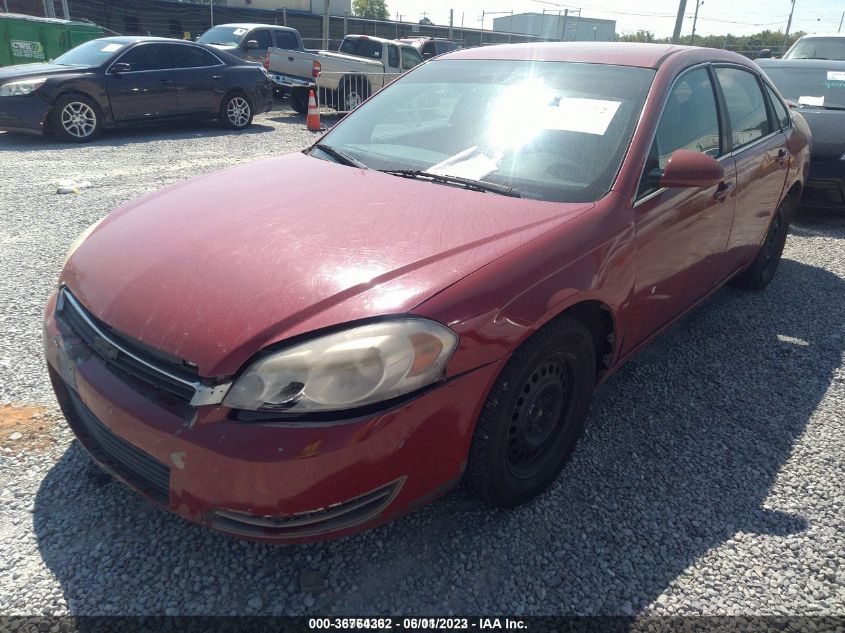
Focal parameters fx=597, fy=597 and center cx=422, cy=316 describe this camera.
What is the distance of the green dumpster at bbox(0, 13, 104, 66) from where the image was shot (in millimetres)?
13492

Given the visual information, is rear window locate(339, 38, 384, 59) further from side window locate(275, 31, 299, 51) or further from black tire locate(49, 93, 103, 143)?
black tire locate(49, 93, 103, 143)

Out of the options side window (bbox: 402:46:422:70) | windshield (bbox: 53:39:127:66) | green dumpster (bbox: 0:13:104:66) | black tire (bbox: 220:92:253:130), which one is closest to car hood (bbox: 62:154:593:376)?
windshield (bbox: 53:39:127:66)

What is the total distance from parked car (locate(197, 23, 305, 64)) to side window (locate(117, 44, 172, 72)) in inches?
125

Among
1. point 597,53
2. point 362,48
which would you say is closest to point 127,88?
point 362,48

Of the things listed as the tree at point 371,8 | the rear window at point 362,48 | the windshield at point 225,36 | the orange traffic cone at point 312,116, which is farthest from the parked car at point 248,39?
the tree at point 371,8

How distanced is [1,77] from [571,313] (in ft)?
30.3

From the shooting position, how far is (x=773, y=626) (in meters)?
1.90

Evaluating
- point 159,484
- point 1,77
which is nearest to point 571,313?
point 159,484

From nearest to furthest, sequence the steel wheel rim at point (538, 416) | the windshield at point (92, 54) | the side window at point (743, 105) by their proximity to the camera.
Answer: the steel wheel rim at point (538, 416)
the side window at point (743, 105)
the windshield at point (92, 54)

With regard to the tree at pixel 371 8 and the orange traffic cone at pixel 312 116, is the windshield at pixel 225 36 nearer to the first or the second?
the orange traffic cone at pixel 312 116

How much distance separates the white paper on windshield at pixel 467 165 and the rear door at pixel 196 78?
8.68m

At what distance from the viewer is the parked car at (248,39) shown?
1274 centimetres

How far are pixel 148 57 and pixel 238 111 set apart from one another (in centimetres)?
168

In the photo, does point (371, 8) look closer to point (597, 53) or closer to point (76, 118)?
point (76, 118)
